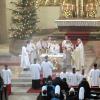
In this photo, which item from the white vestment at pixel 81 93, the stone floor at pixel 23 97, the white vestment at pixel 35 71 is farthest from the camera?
the white vestment at pixel 35 71

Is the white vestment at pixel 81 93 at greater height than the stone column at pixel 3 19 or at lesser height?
lesser

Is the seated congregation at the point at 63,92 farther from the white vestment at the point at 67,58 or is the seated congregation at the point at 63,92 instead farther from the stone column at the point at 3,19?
the stone column at the point at 3,19

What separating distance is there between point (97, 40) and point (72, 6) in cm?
352

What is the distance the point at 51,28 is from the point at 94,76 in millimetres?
15111

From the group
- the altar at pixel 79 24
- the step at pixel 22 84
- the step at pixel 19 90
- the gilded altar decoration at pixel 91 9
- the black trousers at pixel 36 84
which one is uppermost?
the gilded altar decoration at pixel 91 9

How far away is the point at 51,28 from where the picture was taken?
3500 cm

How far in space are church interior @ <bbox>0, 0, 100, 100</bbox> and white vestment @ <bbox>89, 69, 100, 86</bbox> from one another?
376 cm

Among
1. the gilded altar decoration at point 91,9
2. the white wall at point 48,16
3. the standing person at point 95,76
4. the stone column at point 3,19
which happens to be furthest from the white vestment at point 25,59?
the white wall at point 48,16

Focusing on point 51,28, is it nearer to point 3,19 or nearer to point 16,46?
point 3,19

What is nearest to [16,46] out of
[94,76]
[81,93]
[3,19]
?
[3,19]

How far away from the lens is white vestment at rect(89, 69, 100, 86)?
66.2ft

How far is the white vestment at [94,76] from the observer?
795 inches

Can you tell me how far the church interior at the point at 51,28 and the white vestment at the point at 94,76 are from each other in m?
3.76

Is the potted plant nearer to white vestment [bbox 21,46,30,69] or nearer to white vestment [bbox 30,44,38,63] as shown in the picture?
white vestment [bbox 30,44,38,63]
